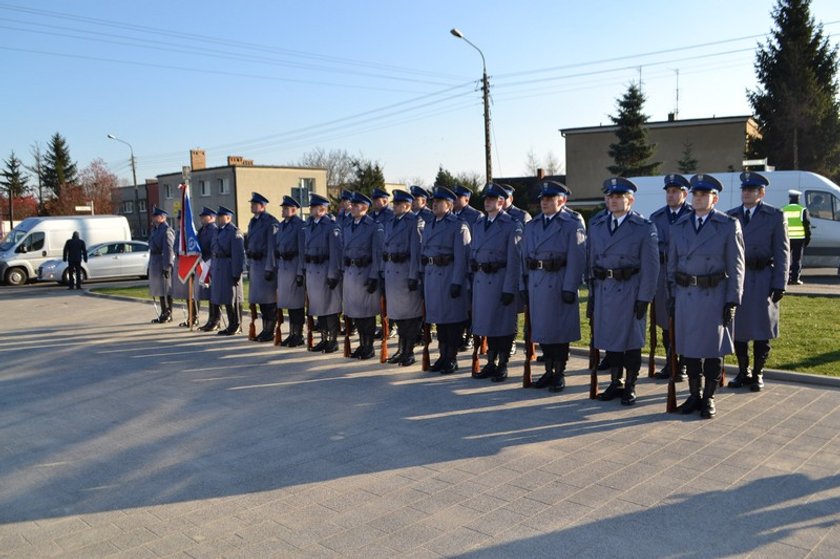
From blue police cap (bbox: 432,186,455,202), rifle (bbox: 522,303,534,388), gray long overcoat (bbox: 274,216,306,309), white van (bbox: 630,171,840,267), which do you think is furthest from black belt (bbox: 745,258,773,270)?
Answer: white van (bbox: 630,171,840,267)

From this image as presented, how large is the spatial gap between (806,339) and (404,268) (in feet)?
18.1

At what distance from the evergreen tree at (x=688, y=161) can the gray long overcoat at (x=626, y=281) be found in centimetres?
3601

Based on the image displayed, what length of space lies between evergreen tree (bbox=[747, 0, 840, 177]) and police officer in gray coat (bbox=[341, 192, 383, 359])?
3366cm

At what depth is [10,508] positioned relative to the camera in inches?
194

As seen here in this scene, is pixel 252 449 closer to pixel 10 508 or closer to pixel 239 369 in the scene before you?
pixel 10 508

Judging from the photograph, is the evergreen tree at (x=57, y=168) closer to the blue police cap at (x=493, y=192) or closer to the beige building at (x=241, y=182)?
the beige building at (x=241, y=182)

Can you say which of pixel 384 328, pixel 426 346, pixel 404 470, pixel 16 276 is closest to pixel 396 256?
pixel 384 328

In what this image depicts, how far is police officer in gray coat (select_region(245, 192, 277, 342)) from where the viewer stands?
1149 cm

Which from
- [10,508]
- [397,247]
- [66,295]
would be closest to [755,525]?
[10,508]

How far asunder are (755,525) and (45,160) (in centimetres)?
8604

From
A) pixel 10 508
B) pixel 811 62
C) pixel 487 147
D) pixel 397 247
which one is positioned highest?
pixel 811 62

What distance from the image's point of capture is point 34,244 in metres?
28.1

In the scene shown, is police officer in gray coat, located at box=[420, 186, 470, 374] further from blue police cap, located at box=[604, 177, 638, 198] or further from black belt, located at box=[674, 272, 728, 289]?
black belt, located at box=[674, 272, 728, 289]

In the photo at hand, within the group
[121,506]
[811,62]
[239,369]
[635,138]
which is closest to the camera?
[121,506]
